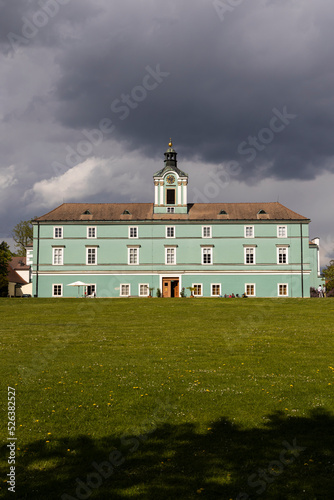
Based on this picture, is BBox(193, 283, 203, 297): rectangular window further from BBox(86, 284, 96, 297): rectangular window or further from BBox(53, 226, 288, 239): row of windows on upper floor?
BBox(86, 284, 96, 297): rectangular window

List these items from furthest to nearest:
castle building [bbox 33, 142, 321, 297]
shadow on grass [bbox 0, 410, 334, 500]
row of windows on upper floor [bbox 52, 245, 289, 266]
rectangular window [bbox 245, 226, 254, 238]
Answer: rectangular window [bbox 245, 226, 254, 238] → row of windows on upper floor [bbox 52, 245, 289, 266] → castle building [bbox 33, 142, 321, 297] → shadow on grass [bbox 0, 410, 334, 500]

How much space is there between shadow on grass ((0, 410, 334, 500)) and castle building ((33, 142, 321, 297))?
53563 millimetres

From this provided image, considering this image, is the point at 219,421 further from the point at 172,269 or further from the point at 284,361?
the point at 172,269

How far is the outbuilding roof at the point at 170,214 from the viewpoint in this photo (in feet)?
207

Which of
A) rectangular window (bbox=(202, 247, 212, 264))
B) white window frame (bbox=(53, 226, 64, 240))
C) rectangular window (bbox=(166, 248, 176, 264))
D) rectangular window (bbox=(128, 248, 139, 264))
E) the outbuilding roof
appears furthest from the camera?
the outbuilding roof

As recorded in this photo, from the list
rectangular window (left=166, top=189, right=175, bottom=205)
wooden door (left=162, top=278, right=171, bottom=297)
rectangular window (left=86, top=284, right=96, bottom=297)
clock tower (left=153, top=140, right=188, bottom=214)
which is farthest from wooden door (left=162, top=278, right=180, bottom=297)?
rectangular window (left=166, top=189, right=175, bottom=205)

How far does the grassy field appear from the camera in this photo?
6.18 metres

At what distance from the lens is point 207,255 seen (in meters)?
62.2

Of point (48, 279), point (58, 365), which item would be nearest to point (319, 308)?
point (58, 365)

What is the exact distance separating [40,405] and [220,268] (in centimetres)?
5354

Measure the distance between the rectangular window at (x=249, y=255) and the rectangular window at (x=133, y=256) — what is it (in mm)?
16186

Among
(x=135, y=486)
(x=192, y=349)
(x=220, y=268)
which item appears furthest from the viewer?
(x=220, y=268)

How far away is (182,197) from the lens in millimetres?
64188

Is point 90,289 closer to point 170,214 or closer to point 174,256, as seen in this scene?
→ point 174,256
